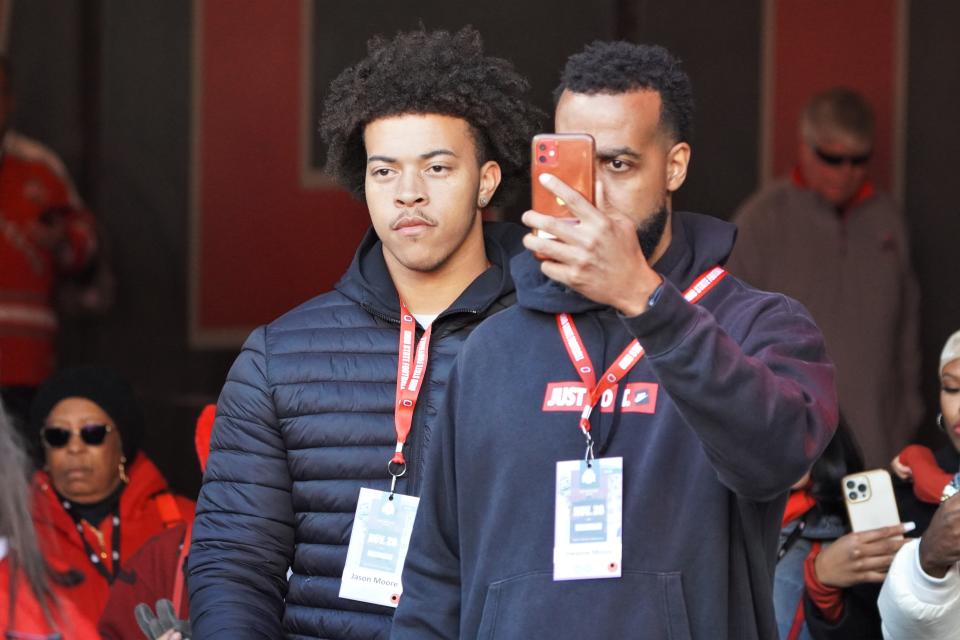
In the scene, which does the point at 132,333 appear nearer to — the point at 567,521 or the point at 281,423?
the point at 281,423

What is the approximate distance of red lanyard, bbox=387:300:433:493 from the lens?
11.8ft

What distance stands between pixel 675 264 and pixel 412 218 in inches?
31.1

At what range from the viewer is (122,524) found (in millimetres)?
5527

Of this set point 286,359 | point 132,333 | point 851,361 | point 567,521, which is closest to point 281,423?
point 286,359

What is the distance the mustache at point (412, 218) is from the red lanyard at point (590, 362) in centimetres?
71

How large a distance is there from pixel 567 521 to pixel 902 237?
413cm

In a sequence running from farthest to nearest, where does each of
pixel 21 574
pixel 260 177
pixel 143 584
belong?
pixel 260 177, pixel 143 584, pixel 21 574

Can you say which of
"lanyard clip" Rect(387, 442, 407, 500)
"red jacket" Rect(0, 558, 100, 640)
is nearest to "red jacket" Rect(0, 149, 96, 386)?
"lanyard clip" Rect(387, 442, 407, 500)

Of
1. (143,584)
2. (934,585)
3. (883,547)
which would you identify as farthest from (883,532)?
(143,584)

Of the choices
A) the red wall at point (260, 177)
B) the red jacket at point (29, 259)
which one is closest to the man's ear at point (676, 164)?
the red jacket at point (29, 259)

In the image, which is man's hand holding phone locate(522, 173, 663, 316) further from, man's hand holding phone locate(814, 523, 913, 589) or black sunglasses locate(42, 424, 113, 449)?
black sunglasses locate(42, 424, 113, 449)

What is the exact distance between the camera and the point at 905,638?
3871mm

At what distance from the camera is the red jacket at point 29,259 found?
6.93m

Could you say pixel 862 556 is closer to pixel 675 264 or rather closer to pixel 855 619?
pixel 855 619
